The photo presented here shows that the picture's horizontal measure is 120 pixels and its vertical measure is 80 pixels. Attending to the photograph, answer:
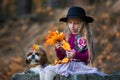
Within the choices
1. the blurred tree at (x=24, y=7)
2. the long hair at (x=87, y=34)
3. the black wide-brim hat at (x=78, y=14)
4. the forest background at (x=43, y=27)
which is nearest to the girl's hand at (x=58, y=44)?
the long hair at (x=87, y=34)

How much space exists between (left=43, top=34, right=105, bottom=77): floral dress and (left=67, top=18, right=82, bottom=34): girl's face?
7cm

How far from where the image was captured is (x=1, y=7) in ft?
71.7

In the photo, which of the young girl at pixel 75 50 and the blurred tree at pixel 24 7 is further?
the blurred tree at pixel 24 7

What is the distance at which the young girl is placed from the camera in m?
8.14

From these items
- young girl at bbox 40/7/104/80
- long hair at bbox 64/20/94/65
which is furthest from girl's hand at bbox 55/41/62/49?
long hair at bbox 64/20/94/65

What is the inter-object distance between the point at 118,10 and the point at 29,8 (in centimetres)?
579

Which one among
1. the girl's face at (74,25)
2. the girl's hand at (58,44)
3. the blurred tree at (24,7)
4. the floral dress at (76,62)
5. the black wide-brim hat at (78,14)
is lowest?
the floral dress at (76,62)

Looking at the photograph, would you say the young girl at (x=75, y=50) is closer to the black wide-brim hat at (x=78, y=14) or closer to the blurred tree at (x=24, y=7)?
the black wide-brim hat at (x=78, y=14)

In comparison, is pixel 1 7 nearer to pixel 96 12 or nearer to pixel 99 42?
pixel 96 12

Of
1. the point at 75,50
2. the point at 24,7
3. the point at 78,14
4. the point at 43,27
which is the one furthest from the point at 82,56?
the point at 24,7

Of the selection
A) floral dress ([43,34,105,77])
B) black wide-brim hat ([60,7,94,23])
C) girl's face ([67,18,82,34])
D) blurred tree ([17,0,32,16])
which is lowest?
floral dress ([43,34,105,77])

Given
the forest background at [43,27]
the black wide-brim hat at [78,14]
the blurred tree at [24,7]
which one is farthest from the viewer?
the blurred tree at [24,7]

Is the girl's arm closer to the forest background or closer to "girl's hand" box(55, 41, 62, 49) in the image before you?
"girl's hand" box(55, 41, 62, 49)

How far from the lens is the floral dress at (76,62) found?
26.7 feet
